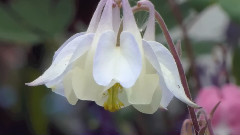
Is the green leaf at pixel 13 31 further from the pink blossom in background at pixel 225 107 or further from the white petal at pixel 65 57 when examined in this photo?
the white petal at pixel 65 57

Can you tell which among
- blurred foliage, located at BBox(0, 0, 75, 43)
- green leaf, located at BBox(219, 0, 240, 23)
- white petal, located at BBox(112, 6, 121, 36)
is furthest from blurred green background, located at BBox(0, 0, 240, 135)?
white petal, located at BBox(112, 6, 121, 36)

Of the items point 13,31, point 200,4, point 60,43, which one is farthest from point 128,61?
point 60,43

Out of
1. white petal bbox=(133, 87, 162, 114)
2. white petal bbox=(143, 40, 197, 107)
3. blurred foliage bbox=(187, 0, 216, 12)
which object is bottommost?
blurred foliage bbox=(187, 0, 216, 12)

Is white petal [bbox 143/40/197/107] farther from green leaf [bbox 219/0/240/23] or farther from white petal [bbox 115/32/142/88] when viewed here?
green leaf [bbox 219/0/240/23]

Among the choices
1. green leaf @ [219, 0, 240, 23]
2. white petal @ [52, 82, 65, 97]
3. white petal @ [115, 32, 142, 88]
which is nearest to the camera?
white petal @ [115, 32, 142, 88]

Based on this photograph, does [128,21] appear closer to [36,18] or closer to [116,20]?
[116,20]

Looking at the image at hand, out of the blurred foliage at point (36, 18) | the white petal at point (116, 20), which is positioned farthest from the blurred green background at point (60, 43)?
the white petal at point (116, 20)

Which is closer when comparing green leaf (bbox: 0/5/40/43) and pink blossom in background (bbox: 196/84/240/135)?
pink blossom in background (bbox: 196/84/240/135)

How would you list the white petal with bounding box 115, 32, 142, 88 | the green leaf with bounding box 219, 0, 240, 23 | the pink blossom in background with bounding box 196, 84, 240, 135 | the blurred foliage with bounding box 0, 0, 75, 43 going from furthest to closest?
1. the blurred foliage with bounding box 0, 0, 75, 43
2. the pink blossom in background with bounding box 196, 84, 240, 135
3. the green leaf with bounding box 219, 0, 240, 23
4. the white petal with bounding box 115, 32, 142, 88

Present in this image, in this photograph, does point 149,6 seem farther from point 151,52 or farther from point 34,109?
point 34,109
